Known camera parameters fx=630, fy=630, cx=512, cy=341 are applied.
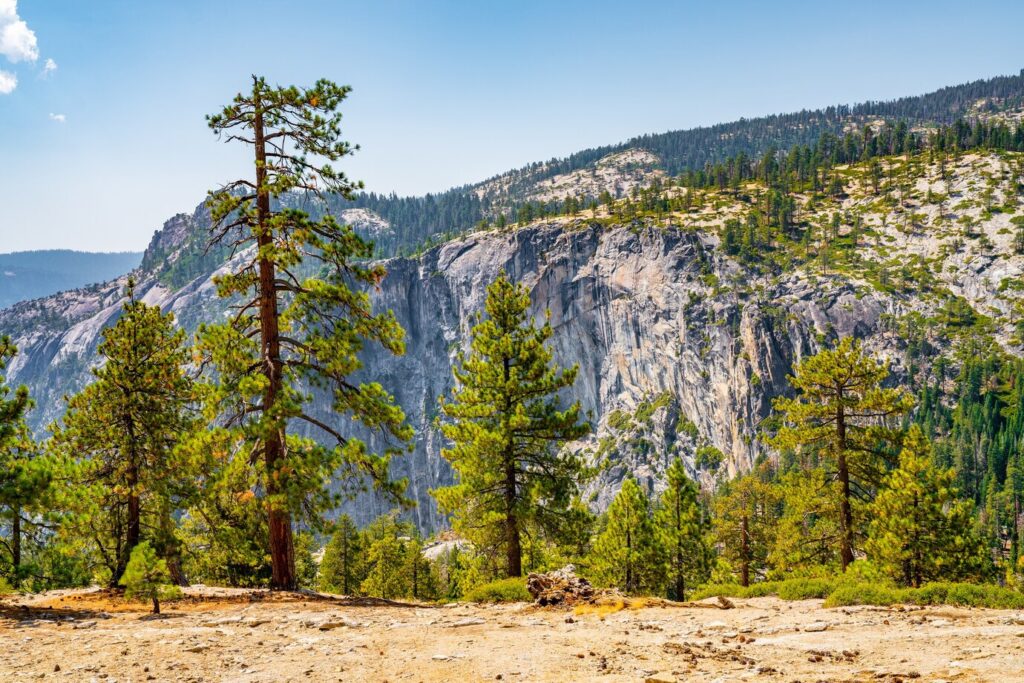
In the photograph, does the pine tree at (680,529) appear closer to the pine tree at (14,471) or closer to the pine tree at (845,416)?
the pine tree at (845,416)

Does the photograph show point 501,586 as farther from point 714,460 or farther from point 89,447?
point 714,460

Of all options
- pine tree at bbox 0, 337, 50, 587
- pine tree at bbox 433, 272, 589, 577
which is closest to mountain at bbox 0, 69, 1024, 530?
pine tree at bbox 433, 272, 589, 577

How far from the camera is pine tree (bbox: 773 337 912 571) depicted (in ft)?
81.1

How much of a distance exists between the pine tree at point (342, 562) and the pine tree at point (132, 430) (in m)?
38.0

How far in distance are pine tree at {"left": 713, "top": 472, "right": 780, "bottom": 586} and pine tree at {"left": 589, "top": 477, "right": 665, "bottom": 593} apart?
547cm

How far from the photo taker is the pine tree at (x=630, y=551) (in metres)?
36.4

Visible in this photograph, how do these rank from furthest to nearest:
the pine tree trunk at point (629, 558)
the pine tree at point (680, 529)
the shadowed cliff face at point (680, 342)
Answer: the shadowed cliff face at point (680, 342) → the pine tree at point (680, 529) → the pine tree trunk at point (629, 558)

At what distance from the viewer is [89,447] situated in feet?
59.2

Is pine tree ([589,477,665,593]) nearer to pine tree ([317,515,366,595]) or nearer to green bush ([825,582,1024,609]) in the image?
green bush ([825,582,1024,609])

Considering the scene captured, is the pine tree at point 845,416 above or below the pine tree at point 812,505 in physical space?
above

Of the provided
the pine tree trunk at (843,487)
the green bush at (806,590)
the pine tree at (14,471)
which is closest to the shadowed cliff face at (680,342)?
the pine tree trunk at (843,487)

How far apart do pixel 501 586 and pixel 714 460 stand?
160 m

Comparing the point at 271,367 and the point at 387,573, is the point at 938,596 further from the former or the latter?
the point at 387,573

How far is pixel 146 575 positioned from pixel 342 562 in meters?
47.8
